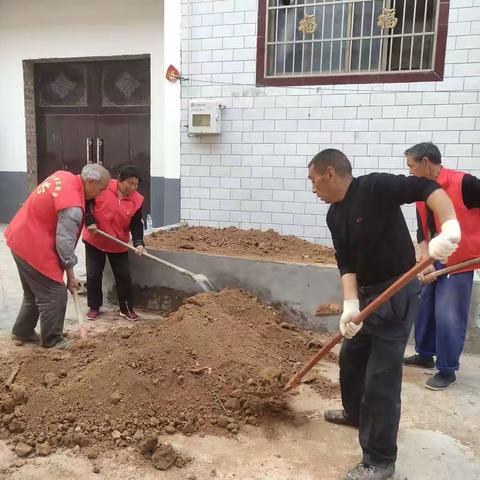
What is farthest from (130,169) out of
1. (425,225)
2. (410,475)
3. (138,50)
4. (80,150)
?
(80,150)

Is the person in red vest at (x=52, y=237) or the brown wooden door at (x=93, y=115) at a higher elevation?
the brown wooden door at (x=93, y=115)

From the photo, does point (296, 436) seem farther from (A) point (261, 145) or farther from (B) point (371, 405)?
(A) point (261, 145)

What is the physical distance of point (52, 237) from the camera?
3908 mm

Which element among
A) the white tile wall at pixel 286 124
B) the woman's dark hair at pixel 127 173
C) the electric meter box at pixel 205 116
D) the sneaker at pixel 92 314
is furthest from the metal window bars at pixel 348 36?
the sneaker at pixel 92 314

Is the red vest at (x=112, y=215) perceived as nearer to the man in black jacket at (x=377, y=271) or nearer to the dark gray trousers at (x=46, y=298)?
the dark gray trousers at (x=46, y=298)

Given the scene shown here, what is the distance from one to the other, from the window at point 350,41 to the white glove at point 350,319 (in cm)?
386

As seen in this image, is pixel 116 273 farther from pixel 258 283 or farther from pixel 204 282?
pixel 258 283

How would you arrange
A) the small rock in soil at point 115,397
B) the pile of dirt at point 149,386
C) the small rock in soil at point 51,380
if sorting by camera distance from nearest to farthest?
the pile of dirt at point 149,386 → the small rock in soil at point 115,397 → the small rock in soil at point 51,380

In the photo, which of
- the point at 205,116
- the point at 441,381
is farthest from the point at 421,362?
the point at 205,116

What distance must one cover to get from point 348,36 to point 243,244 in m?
2.66

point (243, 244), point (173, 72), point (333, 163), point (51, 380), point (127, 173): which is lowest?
point (51, 380)

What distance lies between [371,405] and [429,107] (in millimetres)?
4043

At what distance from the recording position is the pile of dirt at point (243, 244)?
4.95 metres

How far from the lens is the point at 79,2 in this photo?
8.17 metres
